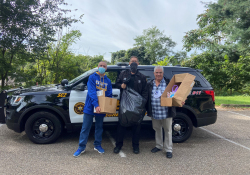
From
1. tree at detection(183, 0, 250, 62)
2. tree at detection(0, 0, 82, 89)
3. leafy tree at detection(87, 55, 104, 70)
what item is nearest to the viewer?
tree at detection(0, 0, 82, 89)

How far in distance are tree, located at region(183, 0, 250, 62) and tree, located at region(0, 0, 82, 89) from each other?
1436 cm

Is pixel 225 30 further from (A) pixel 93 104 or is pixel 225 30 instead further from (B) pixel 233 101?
(A) pixel 93 104

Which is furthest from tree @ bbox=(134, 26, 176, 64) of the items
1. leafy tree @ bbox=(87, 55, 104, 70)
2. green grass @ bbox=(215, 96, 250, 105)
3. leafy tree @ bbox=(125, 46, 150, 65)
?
green grass @ bbox=(215, 96, 250, 105)

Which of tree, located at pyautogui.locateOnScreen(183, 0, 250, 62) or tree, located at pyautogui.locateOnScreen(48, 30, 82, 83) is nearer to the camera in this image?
tree, located at pyautogui.locateOnScreen(48, 30, 82, 83)

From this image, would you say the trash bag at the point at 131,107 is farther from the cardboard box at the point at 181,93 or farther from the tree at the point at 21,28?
the tree at the point at 21,28

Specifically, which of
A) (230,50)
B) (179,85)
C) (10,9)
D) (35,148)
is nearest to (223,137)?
(179,85)

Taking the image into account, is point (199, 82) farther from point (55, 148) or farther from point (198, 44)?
point (198, 44)

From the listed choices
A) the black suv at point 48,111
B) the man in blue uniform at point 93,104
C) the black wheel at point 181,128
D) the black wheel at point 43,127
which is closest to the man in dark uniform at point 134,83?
the man in blue uniform at point 93,104

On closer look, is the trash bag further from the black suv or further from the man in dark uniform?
the black suv

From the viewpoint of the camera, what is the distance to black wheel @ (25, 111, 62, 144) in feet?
13.5

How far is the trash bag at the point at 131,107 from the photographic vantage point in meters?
3.52

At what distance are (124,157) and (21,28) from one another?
26.7 feet

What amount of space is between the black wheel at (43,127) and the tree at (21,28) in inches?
227

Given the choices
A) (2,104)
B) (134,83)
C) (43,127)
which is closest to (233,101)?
(134,83)
